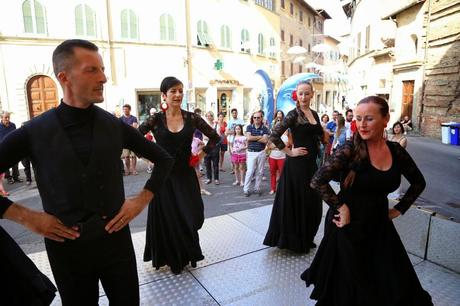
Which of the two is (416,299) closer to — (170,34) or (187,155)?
(187,155)

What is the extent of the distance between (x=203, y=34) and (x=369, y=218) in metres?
21.6

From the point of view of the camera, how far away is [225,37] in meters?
23.5

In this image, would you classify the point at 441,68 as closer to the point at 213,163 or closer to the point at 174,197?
the point at 213,163

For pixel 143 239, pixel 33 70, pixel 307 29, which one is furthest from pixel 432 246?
pixel 307 29

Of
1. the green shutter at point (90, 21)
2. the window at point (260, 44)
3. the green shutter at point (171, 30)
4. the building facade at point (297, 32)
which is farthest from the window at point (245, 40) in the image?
the green shutter at point (90, 21)

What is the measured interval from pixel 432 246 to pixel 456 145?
14289mm

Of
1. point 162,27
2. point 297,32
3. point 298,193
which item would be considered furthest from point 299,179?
point 297,32

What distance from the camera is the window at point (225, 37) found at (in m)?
23.2

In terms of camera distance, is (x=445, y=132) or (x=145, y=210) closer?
(x=145, y=210)

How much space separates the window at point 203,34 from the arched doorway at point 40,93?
9.39 metres

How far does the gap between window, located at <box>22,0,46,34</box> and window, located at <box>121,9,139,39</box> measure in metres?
3.92

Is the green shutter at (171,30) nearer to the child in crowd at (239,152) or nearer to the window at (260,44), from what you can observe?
the window at (260,44)

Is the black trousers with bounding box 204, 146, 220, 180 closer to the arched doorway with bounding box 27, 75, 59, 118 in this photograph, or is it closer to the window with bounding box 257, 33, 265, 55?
the arched doorway with bounding box 27, 75, 59, 118

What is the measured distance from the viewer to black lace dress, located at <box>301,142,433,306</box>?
232 centimetres
